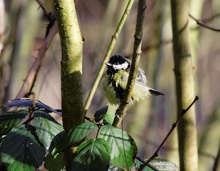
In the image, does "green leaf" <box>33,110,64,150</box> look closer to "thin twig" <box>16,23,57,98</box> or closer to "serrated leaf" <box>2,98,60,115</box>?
"serrated leaf" <box>2,98,60,115</box>

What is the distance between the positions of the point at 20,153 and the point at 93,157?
136 millimetres

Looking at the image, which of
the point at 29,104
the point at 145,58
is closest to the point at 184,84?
the point at 29,104

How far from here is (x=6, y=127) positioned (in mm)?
940

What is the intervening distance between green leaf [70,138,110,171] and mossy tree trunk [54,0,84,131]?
0.12 m

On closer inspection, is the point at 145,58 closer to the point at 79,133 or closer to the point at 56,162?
the point at 56,162

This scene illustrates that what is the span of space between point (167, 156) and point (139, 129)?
0.59 metres

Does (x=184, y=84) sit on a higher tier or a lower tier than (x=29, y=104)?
higher

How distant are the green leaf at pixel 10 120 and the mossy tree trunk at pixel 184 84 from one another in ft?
1.90

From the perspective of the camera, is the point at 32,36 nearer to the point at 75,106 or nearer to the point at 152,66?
the point at 152,66

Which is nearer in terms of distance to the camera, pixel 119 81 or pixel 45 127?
pixel 45 127

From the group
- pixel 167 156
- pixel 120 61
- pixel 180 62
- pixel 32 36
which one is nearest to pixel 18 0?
pixel 32 36

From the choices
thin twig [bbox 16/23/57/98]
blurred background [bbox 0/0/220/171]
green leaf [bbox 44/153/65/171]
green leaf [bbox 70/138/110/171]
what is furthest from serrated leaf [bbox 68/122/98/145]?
→ blurred background [bbox 0/0/220/171]

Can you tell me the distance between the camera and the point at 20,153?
0.89 metres

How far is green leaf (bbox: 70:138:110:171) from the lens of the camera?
0.87m
